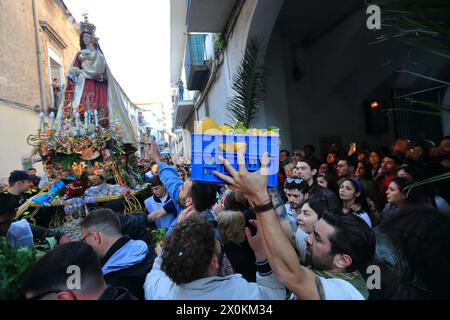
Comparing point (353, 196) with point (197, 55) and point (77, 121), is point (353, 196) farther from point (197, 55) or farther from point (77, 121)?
point (197, 55)

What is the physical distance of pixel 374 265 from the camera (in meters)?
1.68

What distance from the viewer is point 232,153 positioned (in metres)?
1.47

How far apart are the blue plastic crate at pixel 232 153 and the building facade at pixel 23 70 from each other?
28.3 ft

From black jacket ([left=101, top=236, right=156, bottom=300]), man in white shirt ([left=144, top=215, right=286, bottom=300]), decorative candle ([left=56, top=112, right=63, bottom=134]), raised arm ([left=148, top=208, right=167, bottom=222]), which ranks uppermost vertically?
decorative candle ([left=56, top=112, right=63, bottom=134])

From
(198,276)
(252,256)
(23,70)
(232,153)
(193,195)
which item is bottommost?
(252,256)

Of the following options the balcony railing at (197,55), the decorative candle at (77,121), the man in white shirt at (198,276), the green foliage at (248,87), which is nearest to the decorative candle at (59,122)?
→ the decorative candle at (77,121)

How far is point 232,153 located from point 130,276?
105 cm

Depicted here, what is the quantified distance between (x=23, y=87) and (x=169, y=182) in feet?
39.5

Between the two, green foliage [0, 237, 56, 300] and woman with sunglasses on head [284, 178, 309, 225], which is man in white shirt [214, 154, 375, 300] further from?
woman with sunglasses on head [284, 178, 309, 225]

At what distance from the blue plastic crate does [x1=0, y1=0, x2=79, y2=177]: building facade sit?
8.64 m

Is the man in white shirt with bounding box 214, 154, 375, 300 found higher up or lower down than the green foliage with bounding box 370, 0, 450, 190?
lower down

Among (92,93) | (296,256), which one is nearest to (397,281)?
(296,256)

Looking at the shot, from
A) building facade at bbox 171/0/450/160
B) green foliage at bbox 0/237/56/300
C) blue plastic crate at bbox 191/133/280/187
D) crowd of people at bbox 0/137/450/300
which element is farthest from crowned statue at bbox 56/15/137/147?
blue plastic crate at bbox 191/133/280/187

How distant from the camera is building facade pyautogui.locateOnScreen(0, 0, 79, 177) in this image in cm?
1020
